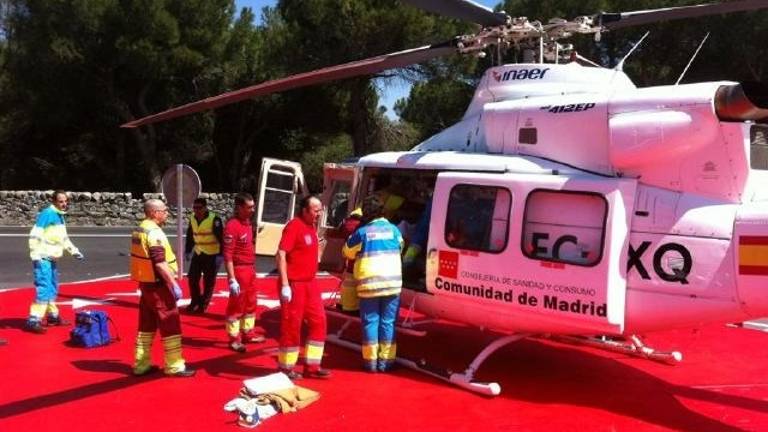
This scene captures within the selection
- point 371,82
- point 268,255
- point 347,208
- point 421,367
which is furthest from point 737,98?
point 371,82

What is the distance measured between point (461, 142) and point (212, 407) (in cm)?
362

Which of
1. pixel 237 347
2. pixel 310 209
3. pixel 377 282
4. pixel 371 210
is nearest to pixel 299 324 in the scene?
pixel 377 282

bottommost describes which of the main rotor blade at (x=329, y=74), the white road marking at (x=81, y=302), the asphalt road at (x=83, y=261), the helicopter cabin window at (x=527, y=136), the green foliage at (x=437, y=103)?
the white road marking at (x=81, y=302)

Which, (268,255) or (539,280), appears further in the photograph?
(268,255)

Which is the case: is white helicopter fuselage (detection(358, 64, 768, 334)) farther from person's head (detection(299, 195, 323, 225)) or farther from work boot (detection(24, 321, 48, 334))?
work boot (detection(24, 321, 48, 334))

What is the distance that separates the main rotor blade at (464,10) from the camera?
232 inches

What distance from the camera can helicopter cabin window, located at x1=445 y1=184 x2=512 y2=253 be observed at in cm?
595

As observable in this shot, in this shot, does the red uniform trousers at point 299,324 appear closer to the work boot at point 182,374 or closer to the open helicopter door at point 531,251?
the work boot at point 182,374

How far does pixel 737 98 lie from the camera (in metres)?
5.00

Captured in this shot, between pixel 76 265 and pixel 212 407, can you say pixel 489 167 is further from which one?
pixel 76 265

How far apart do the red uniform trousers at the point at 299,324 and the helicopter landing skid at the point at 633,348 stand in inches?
103

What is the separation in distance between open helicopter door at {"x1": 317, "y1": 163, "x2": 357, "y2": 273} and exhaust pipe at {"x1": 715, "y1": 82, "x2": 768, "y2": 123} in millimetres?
4075

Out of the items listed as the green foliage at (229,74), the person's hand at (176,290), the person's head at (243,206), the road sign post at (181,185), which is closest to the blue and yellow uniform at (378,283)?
the person's head at (243,206)

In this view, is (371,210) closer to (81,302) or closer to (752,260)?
(752,260)
